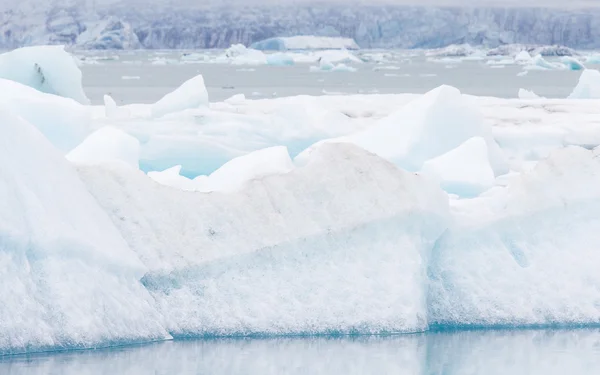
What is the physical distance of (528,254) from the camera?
600 cm

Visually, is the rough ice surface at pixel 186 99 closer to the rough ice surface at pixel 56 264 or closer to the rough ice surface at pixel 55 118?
the rough ice surface at pixel 55 118

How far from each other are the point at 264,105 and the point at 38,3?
5389 cm

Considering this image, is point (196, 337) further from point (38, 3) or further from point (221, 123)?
point (38, 3)

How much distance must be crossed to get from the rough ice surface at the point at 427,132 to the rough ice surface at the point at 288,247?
2242 mm

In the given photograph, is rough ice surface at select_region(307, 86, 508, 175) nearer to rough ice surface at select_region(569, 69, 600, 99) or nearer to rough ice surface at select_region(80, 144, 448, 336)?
rough ice surface at select_region(80, 144, 448, 336)

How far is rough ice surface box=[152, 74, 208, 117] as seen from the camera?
35.1ft

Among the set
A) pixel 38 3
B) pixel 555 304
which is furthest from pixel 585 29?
pixel 555 304

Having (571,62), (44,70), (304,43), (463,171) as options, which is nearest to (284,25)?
(304,43)

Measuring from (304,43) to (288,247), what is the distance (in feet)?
190

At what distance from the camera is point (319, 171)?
5883 mm

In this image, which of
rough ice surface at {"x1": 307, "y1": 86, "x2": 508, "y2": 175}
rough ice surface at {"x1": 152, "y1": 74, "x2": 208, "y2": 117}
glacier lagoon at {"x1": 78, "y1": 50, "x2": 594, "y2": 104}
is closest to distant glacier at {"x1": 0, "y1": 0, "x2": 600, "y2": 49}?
glacier lagoon at {"x1": 78, "y1": 50, "x2": 594, "y2": 104}

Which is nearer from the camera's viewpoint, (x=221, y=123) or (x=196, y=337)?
(x=196, y=337)

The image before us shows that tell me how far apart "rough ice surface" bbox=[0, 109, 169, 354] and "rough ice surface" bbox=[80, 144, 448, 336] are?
16cm

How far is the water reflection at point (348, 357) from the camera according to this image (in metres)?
4.98
